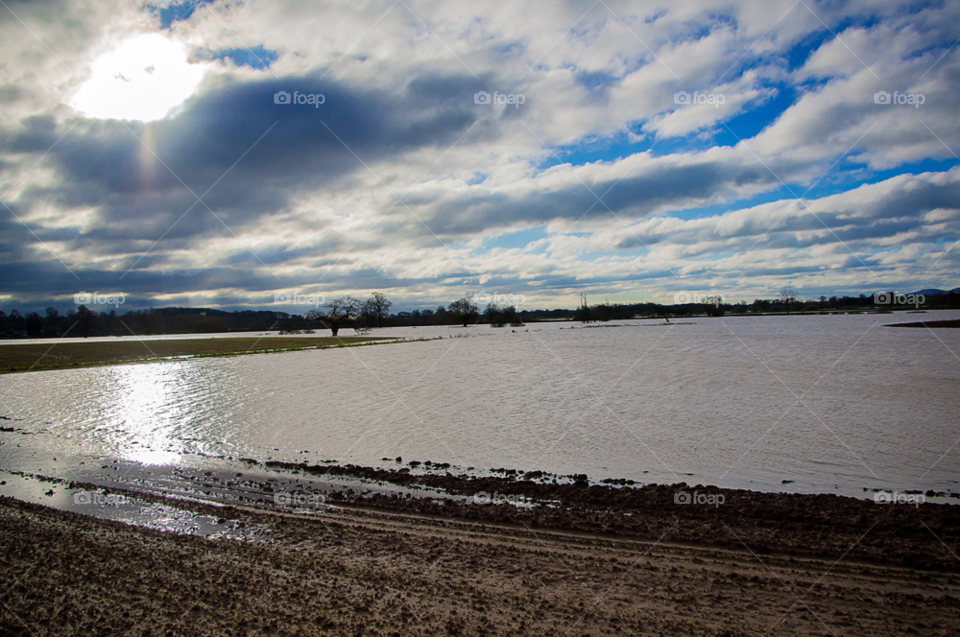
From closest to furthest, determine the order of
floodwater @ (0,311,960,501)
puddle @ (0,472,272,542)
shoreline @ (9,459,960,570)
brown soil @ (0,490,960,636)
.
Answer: brown soil @ (0,490,960,636) < shoreline @ (9,459,960,570) < puddle @ (0,472,272,542) < floodwater @ (0,311,960,501)

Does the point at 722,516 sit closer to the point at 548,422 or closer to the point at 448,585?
the point at 448,585

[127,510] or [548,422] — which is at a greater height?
[548,422]

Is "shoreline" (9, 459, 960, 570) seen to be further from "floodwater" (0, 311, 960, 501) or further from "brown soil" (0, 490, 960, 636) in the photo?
"floodwater" (0, 311, 960, 501)

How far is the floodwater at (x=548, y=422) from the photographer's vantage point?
37.2 feet

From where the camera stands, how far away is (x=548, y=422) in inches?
644

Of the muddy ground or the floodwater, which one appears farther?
the floodwater

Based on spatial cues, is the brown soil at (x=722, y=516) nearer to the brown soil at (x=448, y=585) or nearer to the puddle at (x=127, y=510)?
the brown soil at (x=448, y=585)

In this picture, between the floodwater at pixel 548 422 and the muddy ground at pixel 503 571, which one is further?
the floodwater at pixel 548 422

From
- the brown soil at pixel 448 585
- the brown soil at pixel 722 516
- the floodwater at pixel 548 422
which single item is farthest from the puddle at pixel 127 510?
the brown soil at pixel 722 516

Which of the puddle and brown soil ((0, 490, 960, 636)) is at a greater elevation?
brown soil ((0, 490, 960, 636))

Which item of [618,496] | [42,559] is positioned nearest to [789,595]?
[618,496]

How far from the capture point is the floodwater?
11352 millimetres

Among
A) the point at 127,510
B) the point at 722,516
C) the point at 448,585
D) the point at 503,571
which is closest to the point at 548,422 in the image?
the point at 722,516

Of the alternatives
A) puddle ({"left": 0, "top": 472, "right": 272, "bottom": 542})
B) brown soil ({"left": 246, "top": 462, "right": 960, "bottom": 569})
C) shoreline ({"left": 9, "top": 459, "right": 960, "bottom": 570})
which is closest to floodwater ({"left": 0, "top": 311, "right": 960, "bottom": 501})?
shoreline ({"left": 9, "top": 459, "right": 960, "bottom": 570})
